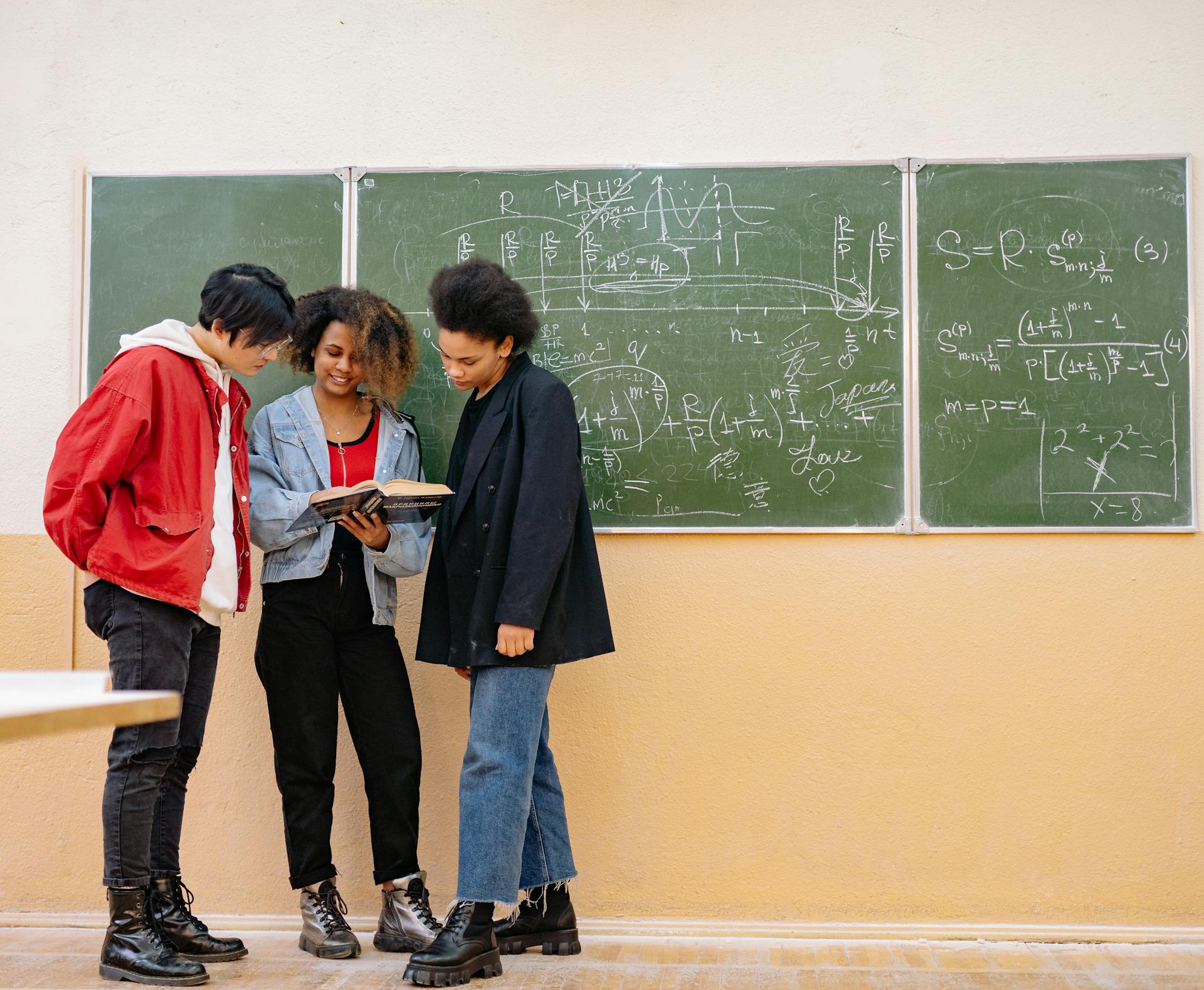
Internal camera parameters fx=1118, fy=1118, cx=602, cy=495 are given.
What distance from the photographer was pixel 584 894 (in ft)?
11.2

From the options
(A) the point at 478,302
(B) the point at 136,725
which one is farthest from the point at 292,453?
(B) the point at 136,725

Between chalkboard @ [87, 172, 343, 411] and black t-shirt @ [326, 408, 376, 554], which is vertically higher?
chalkboard @ [87, 172, 343, 411]

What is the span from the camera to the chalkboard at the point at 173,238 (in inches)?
140

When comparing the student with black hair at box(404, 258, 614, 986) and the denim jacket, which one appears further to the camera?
the denim jacket

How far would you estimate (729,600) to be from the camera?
3.43 metres

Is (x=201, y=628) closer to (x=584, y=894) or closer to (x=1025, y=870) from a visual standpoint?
(x=584, y=894)

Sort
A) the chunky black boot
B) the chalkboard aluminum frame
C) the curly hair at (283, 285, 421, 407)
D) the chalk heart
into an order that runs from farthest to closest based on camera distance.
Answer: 1. the chalkboard aluminum frame
2. the chalk heart
3. the curly hair at (283, 285, 421, 407)
4. the chunky black boot

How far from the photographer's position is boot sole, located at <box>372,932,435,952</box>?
3.16 m

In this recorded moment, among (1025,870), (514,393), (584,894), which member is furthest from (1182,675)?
(514,393)

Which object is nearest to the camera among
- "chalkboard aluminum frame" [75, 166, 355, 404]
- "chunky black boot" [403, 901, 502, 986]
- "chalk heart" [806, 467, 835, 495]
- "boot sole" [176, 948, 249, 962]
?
"chunky black boot" [403, 901, 502, 986]

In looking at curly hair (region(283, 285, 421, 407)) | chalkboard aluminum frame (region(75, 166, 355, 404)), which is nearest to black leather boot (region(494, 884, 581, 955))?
curly hair (region(283, 285, 421, 407))

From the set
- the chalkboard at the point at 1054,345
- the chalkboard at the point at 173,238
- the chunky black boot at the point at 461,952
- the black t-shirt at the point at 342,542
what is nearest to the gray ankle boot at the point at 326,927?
the chunky black boot at the point at 461,952

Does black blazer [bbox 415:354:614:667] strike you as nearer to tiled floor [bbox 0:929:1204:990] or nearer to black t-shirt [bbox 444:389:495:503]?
black t-shirt [bbox 444:389:495:503]

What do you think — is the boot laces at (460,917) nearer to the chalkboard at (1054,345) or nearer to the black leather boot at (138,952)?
the black leather boot at (138,952)
